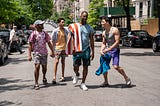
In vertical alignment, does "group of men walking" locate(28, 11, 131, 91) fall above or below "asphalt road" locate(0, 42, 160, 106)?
above

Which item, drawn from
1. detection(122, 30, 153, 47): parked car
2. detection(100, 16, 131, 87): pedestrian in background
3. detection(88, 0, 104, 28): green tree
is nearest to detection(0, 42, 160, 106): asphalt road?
detection(100, 16, 131, 87): pedestrian in background

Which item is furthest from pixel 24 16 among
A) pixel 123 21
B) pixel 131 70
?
pixel 131 70

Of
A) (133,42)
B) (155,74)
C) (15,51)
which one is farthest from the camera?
(133,42)

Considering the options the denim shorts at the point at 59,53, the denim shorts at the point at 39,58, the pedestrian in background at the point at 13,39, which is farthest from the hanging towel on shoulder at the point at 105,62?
the pedestrian in background at the point at 13,39

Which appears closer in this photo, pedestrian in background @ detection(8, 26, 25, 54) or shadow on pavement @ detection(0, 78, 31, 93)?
shadow on pavement @ detection(0, 78, 31, 93)

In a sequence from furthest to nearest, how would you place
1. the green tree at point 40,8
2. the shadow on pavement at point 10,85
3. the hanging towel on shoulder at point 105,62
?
the green tree at point 40,8
the shadow on pavement at point 10,85
the hanging towel on shoulder at point 105,62

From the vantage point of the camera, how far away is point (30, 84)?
10594 millimetres

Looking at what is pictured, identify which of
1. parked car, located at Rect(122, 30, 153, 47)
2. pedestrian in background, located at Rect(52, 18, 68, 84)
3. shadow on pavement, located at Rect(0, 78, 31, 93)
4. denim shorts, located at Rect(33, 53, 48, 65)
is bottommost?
shadow on pavement, located at Rect(0, 78, 31, 93)

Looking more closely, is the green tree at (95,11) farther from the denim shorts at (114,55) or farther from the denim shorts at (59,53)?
the denim shorts at (114,55)

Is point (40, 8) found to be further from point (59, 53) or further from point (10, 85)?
point (10, 85)

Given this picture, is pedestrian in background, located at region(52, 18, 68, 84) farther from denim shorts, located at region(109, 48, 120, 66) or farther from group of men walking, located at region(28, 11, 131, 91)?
denim shorts, located at region(109, 48, 120, 66)

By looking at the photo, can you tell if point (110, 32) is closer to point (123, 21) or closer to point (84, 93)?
point (84, 93)

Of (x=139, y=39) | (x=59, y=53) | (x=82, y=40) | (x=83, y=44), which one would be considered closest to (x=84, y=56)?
(x=83, y=44)

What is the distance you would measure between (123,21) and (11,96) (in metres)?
45.2
